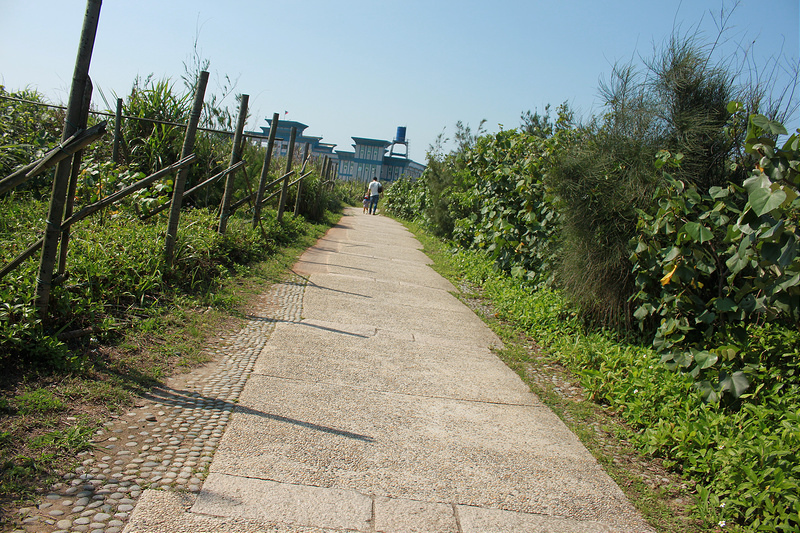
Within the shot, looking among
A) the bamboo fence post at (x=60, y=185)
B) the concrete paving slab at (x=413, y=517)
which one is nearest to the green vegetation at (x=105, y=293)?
the bamboo fence post at (x=60, y=185)

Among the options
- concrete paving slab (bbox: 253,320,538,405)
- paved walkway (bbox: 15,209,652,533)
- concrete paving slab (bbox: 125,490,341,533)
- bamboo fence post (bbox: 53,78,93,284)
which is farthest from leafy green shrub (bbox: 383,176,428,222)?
concrete paving slab (bbox: 125,490,341,533)

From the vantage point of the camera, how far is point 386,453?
315cm

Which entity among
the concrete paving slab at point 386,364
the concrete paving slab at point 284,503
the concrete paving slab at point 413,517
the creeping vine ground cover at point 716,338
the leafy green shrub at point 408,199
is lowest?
the concrete paving slab at point 284,503

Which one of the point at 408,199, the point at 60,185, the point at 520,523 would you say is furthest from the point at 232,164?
the point at 408,199

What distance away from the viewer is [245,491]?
2600mm

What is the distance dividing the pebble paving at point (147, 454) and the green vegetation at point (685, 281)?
256 cm

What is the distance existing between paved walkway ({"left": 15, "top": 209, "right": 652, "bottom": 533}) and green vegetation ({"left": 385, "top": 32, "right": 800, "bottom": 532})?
60cm

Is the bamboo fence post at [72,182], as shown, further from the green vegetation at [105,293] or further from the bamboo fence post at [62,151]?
the bamboo fence post at [62,151]

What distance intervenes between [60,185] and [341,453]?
8.16 feet

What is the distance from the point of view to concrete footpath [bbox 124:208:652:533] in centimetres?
253

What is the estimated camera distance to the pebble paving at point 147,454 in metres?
2.27

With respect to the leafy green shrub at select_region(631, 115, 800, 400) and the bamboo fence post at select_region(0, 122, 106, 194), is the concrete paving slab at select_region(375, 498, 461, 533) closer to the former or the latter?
the leafy green shrub at select_region(631, 115, 800, 400)

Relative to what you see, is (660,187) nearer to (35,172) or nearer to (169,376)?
(169,376)

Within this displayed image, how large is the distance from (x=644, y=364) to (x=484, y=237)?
548cm
